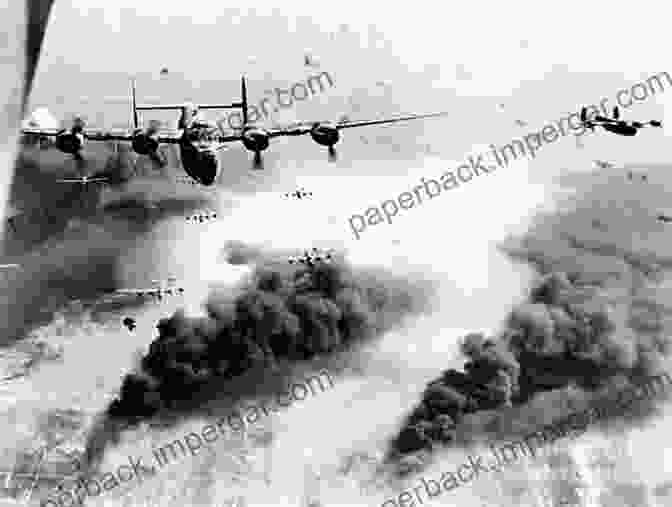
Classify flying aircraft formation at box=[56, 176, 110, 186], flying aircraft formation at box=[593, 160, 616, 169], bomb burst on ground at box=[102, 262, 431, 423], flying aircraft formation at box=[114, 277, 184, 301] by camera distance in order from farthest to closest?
flying aircraft formation at box=[593, 160, 616, 169] < flying aircraft formation at box=[56, 176, 110, 186] < flying aircraft formation at box=[114, 277, 184, 301] < bomb burst on ground at box=[102, 262, 431, 423]

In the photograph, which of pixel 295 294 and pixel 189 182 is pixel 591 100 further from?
pixel 189 182

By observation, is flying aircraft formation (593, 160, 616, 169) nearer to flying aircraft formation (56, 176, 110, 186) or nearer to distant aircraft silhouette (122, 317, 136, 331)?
distant aircraft silhouette (122, 317, 136, 331)

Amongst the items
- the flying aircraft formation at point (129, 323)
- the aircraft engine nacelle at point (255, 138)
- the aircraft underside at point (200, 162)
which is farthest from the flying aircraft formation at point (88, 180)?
the aircraft engine nacelle at point (255, 138)

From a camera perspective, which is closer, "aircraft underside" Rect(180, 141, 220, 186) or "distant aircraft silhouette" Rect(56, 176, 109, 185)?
"aircraft underside" Rect(180, 141, 220, 186)

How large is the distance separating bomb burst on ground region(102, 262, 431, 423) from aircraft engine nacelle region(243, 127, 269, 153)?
119 ft

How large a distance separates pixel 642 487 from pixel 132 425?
7303 cm

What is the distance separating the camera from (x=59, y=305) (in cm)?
13525

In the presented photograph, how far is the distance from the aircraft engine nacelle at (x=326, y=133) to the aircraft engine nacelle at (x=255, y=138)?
5.86 meters

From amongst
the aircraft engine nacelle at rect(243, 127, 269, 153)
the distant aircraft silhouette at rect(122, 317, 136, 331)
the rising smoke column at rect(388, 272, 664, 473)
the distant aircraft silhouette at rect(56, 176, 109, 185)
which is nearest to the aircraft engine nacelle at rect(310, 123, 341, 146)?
the aircraft engine nacelle at rect(243, 127, 269, 153)

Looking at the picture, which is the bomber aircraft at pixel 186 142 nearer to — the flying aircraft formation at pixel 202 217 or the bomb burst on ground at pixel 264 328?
the bomb burst on ground at pixel 264 328

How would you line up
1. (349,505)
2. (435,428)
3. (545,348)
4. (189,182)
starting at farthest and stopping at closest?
1. (189,182)
2. (545,348)
3. (435,428)
4. (349,505)

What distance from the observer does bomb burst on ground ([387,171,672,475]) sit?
123 meters

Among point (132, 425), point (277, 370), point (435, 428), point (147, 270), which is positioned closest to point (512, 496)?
point (435, 428)

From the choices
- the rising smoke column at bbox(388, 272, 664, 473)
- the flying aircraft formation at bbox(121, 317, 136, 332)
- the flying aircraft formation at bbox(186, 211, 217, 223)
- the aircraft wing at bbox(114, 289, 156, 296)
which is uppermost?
the flying aircraft formation at bbox(186, 211, 217, 223)
